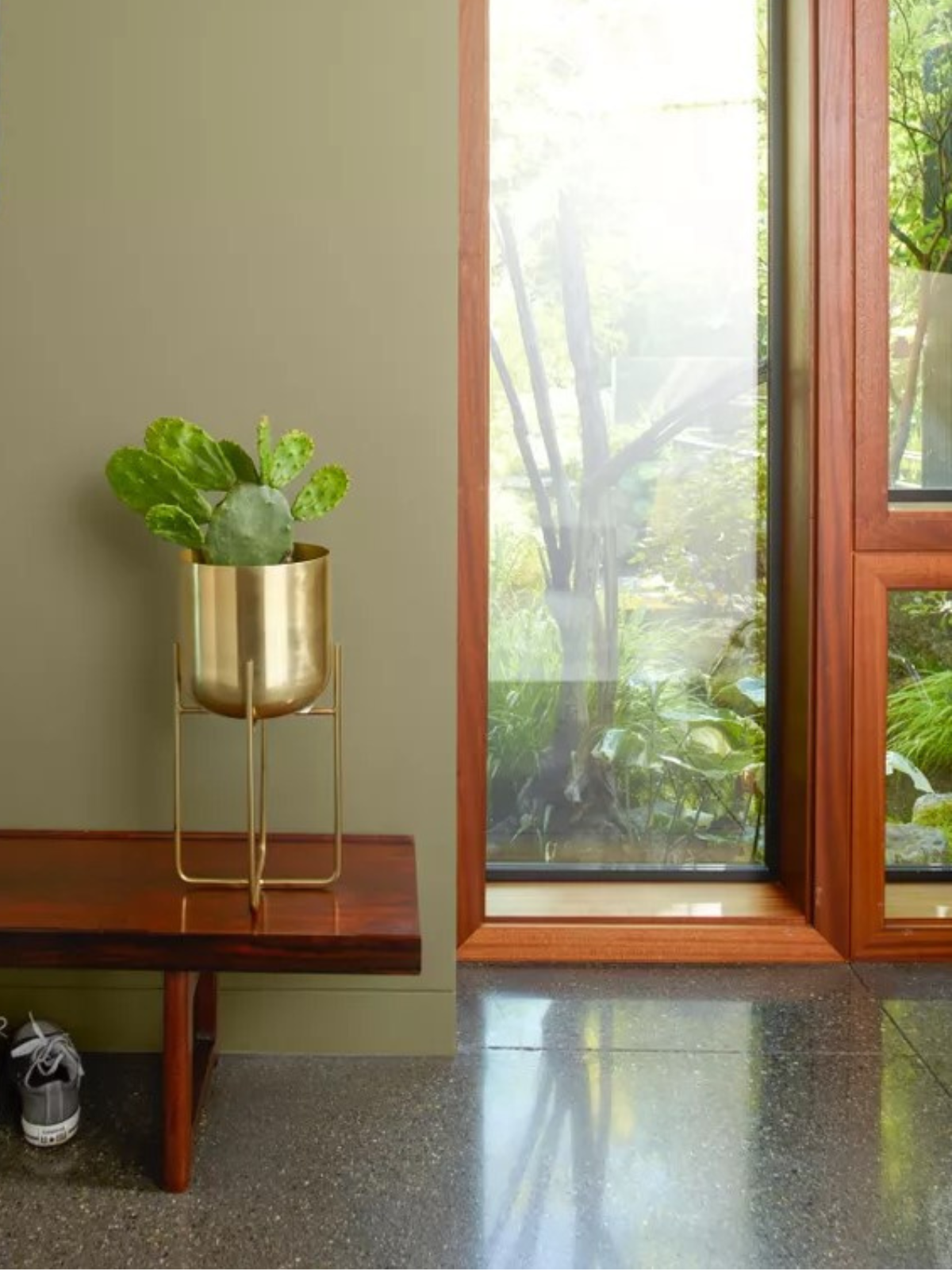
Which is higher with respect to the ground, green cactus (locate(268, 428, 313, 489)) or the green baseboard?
green cactus (locate(268, 428, 313, 489))

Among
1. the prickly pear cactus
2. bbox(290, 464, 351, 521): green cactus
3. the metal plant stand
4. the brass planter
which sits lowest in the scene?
the metal plant stand

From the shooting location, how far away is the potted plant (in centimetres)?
158

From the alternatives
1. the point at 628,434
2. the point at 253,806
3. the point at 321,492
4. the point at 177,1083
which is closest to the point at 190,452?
the point at 321,492

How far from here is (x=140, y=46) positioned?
1836 mm

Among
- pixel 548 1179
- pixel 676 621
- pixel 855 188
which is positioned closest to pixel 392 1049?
pixel 548 1179

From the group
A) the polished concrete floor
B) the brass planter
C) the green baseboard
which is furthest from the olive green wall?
the brass planter

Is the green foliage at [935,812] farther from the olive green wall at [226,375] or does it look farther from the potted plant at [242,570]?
the potted plant at [242,570]

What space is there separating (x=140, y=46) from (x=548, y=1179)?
59.6 inches

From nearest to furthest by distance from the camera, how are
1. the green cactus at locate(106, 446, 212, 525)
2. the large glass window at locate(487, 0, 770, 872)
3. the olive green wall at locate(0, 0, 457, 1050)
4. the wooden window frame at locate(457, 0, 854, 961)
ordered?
the green cactus at locate(106, 446, 212, 525), the olive green wall at locate(0, 0, 457, 1050), the wooden window frame at locate(457, 0, 854, 961), the large glass window at locate(487, 0, 770, 872)

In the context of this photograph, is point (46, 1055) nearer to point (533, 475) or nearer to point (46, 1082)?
point (46, 1082)

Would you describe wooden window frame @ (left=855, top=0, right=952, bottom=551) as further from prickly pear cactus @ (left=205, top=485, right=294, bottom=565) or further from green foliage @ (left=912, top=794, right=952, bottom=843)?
prickly pear cactus @ (left=205, top=485, right=294, bottom=565)

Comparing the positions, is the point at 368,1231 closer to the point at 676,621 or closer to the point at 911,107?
the point at 676,621

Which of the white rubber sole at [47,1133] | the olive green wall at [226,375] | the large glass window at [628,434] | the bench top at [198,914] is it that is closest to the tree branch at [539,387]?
the large glass window at [628,434]

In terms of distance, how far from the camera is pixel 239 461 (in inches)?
65.9
